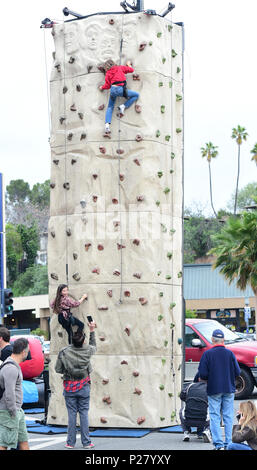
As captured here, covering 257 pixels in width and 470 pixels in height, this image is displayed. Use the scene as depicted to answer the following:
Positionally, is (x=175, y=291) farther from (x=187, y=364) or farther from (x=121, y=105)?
(x=187, y=364)

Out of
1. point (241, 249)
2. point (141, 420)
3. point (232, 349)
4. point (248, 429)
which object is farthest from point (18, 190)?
point (248, 429)

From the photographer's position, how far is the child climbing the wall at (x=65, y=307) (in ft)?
47.4

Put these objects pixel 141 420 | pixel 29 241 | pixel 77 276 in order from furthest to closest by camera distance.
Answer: pixel 29 241 < pixel 77 276 < pixel 141 420

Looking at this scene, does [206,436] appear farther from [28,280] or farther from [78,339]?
[28,280]

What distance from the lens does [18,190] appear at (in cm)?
12519

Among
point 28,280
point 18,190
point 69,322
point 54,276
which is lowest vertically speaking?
point 28,280

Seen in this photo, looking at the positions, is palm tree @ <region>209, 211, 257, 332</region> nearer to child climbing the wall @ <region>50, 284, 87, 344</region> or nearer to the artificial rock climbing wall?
the artificial rock climbing wall

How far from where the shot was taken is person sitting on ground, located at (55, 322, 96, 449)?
484 inches

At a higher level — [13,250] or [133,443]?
[13,250]

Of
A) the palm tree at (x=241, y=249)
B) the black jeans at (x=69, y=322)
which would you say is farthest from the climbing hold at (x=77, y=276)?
the palm tree at (x=241, y=249)

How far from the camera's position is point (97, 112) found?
14.8 meters

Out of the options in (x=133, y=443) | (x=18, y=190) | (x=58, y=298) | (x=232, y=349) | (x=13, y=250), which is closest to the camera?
(x=133, y=443)

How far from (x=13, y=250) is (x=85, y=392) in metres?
78.5

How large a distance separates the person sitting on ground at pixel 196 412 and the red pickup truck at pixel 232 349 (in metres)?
4.92
